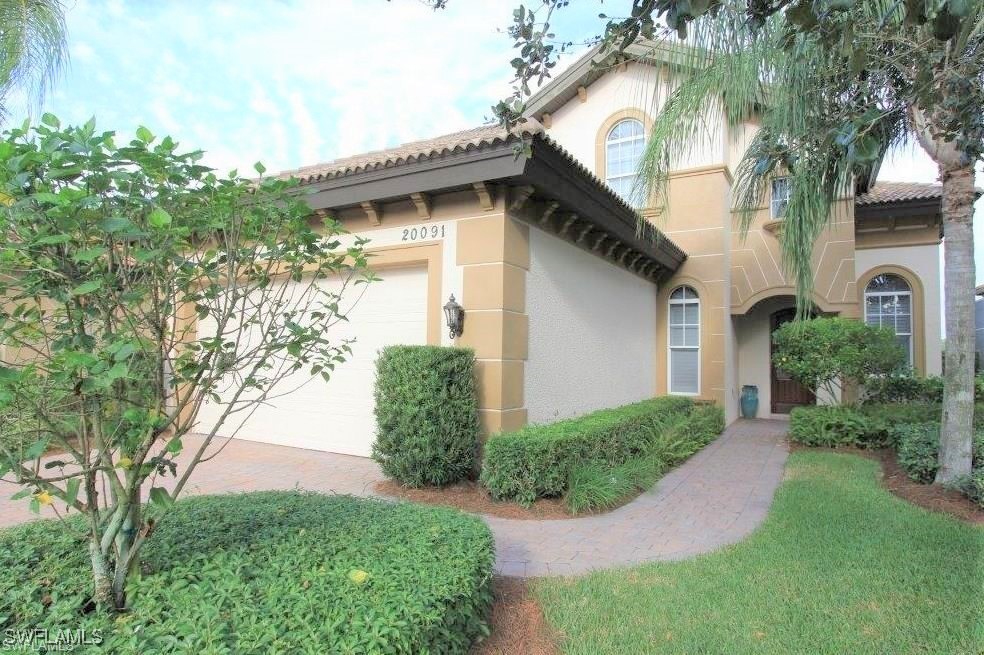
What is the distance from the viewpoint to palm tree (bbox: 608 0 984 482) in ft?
13.7

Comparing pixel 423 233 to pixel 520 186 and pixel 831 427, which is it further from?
pixel 831 427

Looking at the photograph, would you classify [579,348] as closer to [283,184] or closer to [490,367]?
[490,367]

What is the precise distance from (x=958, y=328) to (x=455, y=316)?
18.4 ft

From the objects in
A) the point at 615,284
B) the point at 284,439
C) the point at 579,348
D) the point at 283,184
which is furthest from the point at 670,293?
the point at 283,184

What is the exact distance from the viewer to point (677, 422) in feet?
30.5

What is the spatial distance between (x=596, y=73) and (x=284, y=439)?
755 cm

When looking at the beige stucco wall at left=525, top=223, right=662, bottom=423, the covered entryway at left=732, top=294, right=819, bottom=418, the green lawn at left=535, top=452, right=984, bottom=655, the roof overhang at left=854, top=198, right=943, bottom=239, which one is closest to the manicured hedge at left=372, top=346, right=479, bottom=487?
the beige stucco wall at left=525, top=223, right=662, bottom=423

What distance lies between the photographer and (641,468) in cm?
692

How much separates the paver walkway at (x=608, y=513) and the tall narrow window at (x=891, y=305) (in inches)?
255

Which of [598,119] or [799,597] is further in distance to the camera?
[598,119]

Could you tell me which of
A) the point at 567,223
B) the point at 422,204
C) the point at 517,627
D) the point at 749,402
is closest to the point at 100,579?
the point at 517,627

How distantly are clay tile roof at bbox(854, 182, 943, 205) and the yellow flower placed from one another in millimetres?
13813

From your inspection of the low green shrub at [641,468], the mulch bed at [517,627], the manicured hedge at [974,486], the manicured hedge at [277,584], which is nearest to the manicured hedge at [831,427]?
the low green shrub at [641,468]

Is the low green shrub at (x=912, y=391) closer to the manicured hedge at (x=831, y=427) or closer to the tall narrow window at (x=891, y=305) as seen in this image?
the manicured hedge at (x=831, y=427)
